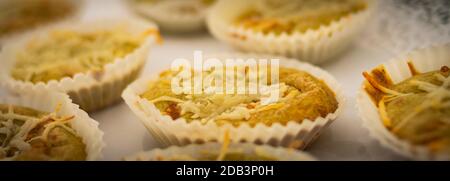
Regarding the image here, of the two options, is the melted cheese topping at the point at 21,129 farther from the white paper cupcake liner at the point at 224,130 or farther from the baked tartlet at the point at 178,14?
A: the baked tartlet at the point at 178,14

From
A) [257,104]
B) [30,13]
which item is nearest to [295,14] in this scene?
[257,104]

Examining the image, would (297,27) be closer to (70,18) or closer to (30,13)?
(70,18)

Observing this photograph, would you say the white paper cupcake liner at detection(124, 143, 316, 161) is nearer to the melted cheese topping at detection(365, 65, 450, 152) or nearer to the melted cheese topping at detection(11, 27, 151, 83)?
the melted cheese topping at detection(365, 65, 450, 152)

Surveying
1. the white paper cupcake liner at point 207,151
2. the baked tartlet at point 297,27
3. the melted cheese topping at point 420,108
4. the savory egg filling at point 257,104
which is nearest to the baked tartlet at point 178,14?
the baked tartlet at point 297,27

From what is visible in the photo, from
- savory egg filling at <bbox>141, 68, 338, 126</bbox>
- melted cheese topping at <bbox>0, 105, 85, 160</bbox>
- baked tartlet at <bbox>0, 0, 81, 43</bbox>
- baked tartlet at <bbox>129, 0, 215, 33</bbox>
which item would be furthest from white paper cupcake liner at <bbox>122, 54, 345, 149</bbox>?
baked tartlet at <bbox>0, 0, 81, 43</bbox>
